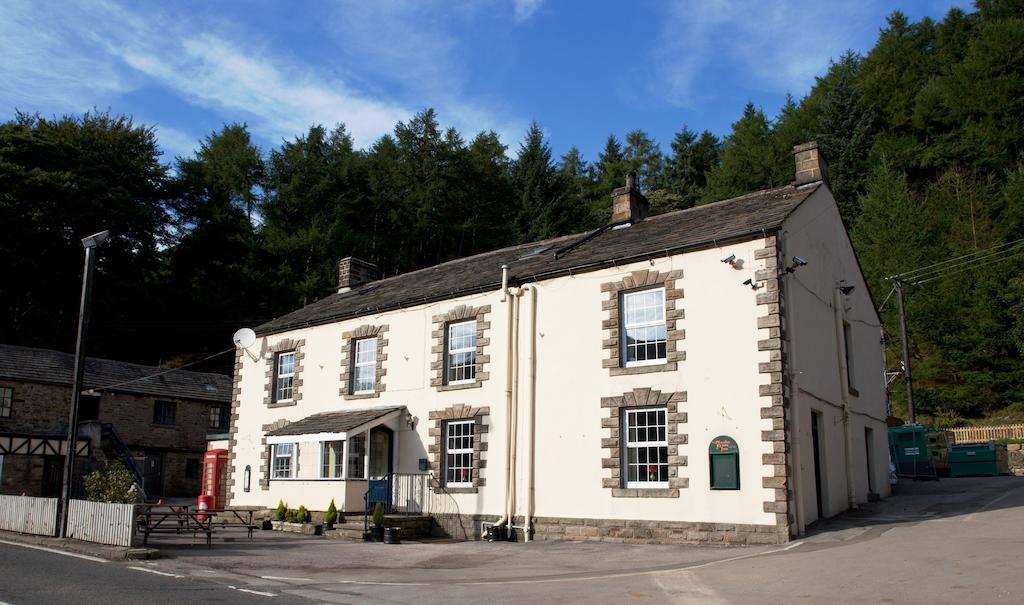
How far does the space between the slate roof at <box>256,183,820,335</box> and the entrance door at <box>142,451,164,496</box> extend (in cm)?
1462

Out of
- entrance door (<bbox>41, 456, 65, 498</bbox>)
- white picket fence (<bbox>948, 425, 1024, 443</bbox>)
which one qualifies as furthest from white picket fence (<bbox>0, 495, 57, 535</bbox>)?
white picket fence (<bbox>948, 425, 1024, 443</bbox>)

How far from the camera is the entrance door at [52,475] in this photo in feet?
105

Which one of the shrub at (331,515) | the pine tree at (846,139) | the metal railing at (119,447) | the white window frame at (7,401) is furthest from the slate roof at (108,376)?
the pine tree at (846,139)

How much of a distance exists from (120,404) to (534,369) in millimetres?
25304

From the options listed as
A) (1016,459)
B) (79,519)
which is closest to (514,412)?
(79,519)

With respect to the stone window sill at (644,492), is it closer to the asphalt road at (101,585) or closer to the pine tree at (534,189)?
the asphalt road at (101,585)

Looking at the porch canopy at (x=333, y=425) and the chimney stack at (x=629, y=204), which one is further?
the chimney stack at (x=629, y=204)

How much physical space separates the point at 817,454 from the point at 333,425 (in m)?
12.1

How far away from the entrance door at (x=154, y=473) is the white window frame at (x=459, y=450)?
73.8 ft

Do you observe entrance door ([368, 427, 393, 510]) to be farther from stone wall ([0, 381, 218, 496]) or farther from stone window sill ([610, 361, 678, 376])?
stone wall ([0, 381, 218, 496])

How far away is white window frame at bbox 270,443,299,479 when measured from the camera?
886 inches

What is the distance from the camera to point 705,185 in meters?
55.5

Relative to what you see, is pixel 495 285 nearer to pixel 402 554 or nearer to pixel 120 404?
pixel 402 554

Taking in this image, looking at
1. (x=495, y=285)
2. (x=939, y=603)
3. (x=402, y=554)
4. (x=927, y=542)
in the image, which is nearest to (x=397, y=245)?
(x=495, y=285)
